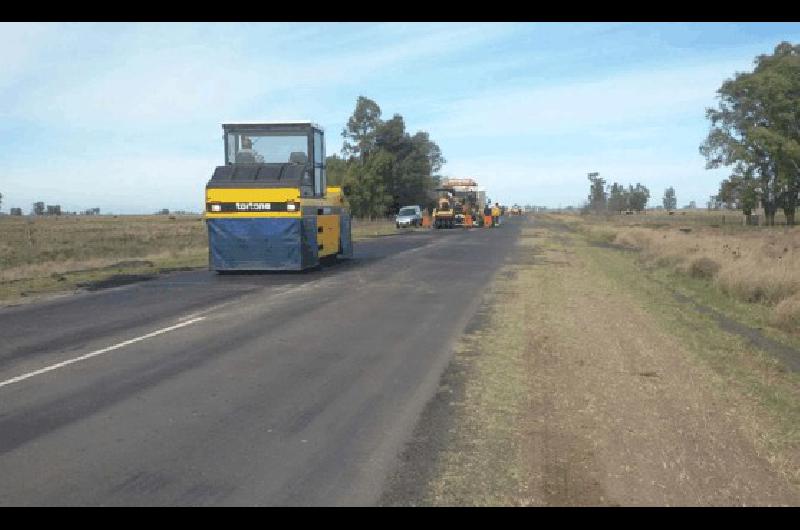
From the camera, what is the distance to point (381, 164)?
7244 cm

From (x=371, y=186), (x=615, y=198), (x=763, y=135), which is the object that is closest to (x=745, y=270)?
(x=763, y=135)

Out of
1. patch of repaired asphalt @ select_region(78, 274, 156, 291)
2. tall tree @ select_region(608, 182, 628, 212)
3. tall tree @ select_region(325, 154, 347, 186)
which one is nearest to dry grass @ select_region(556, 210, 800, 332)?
patch of repaired asphalt @ select_region(78, 274, 156, 291)

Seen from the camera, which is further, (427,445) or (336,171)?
(336,171)

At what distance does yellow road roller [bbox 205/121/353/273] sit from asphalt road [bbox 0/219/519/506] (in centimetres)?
404

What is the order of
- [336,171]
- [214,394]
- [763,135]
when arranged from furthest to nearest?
[336,171], [763,135], [214,394]

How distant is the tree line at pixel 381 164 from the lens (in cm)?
7219

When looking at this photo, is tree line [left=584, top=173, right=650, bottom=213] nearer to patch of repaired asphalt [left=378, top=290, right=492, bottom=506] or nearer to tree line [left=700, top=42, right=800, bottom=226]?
tree line [left=700, top=42, right=800, bottom=226]

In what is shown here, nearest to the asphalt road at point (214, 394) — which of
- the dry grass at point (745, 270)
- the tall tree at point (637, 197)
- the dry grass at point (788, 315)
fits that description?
the dry grass at point (788, 315)

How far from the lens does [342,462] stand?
15.8 feet

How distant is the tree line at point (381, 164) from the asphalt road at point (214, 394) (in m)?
59.3

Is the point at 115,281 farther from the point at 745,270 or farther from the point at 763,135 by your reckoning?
the point at 763,135

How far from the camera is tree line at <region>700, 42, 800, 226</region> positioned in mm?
53938

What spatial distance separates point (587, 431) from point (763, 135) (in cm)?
5671

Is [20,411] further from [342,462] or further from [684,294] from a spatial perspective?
[684,294]
